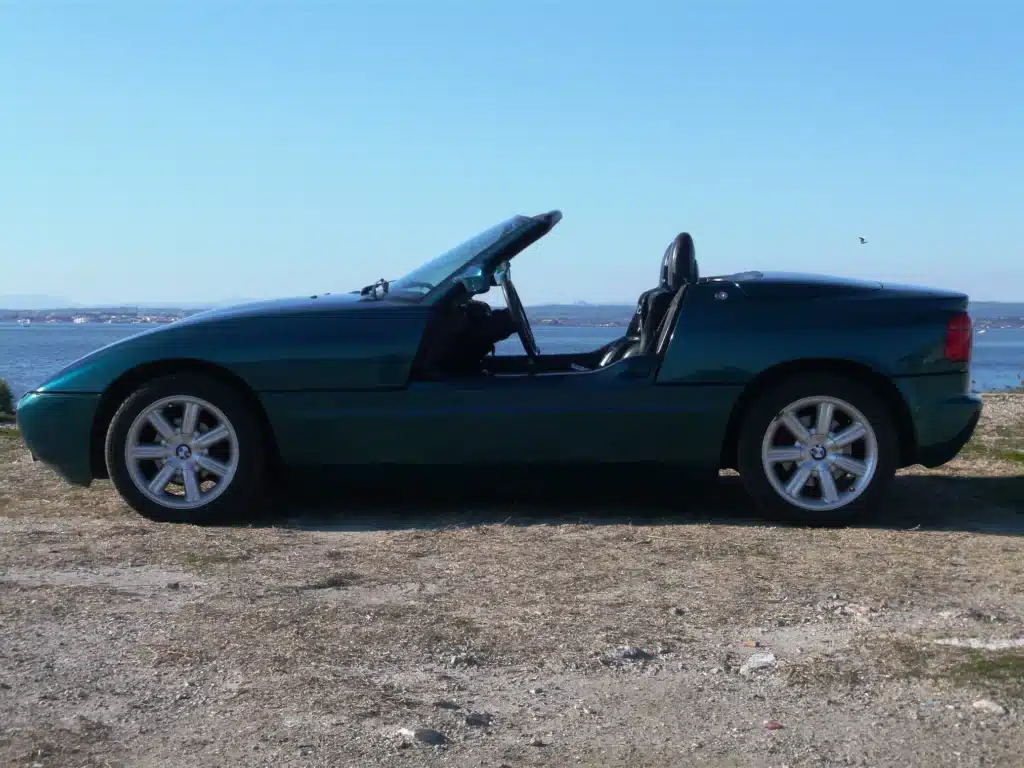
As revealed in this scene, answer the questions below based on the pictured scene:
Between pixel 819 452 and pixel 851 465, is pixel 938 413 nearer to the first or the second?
pixel 851 465

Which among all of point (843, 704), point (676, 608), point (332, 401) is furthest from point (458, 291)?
point (843, 704)

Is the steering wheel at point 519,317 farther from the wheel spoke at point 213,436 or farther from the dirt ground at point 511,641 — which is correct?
the wheel spoke at point 213,436

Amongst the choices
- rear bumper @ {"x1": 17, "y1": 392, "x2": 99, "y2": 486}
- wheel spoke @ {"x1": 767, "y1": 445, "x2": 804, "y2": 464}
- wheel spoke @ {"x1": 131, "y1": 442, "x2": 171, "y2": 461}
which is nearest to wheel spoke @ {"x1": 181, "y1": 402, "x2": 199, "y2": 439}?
wheel spoke @ {"x1": 131, "y1": 442, "x2": 171, "y2": 461}

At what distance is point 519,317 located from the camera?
20.9 feet

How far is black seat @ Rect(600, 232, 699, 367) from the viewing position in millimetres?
5879

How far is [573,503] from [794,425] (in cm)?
122

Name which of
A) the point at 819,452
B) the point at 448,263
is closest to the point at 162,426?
the point at 448,263

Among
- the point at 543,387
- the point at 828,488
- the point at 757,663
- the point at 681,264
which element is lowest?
the point at 757,663

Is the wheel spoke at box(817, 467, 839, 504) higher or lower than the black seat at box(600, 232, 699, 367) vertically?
lower

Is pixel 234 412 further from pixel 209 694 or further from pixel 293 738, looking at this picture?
pixel 293 738

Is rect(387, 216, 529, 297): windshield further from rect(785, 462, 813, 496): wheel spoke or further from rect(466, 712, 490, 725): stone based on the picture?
rect(466, 712, 490, 725): stone

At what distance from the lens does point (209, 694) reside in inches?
125

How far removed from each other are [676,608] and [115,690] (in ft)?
5.96

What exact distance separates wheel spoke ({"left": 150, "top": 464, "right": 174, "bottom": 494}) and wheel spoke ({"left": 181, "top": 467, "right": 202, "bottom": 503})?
0.06m
